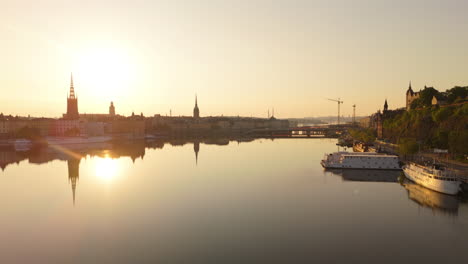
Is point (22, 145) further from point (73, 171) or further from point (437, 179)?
point (437, 179)

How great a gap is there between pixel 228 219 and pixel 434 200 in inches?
621

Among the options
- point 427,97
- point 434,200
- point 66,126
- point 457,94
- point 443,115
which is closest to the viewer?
point 434,200

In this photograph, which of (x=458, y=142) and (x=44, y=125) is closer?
(x=458, y=142)

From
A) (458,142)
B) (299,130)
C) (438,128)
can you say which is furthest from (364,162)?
(299,130)

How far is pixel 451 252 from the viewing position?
17812mm

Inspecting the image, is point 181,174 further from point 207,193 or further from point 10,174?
point 10,174

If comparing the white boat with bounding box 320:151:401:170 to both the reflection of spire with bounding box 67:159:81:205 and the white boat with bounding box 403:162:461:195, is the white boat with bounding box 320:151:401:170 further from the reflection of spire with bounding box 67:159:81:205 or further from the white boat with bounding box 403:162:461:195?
the reflection of spire with bounding box 67:159:81:205

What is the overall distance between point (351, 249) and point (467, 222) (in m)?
Result: 9.35

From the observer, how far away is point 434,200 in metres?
27.4

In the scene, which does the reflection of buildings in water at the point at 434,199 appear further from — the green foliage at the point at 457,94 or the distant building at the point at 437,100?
the distant building at the point at 437,100

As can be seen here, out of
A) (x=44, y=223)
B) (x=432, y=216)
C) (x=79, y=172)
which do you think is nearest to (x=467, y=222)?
(x=432, y=216)

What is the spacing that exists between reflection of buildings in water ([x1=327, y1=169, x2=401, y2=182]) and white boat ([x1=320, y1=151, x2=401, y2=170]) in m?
1.18

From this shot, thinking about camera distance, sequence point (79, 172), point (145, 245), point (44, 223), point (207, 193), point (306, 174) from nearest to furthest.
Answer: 1. point (145, 245)
2. point (44, 223)
3. point (207, 193)
4. point (306, 174)
5. point (79, 172)

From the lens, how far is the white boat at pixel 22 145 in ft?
240
